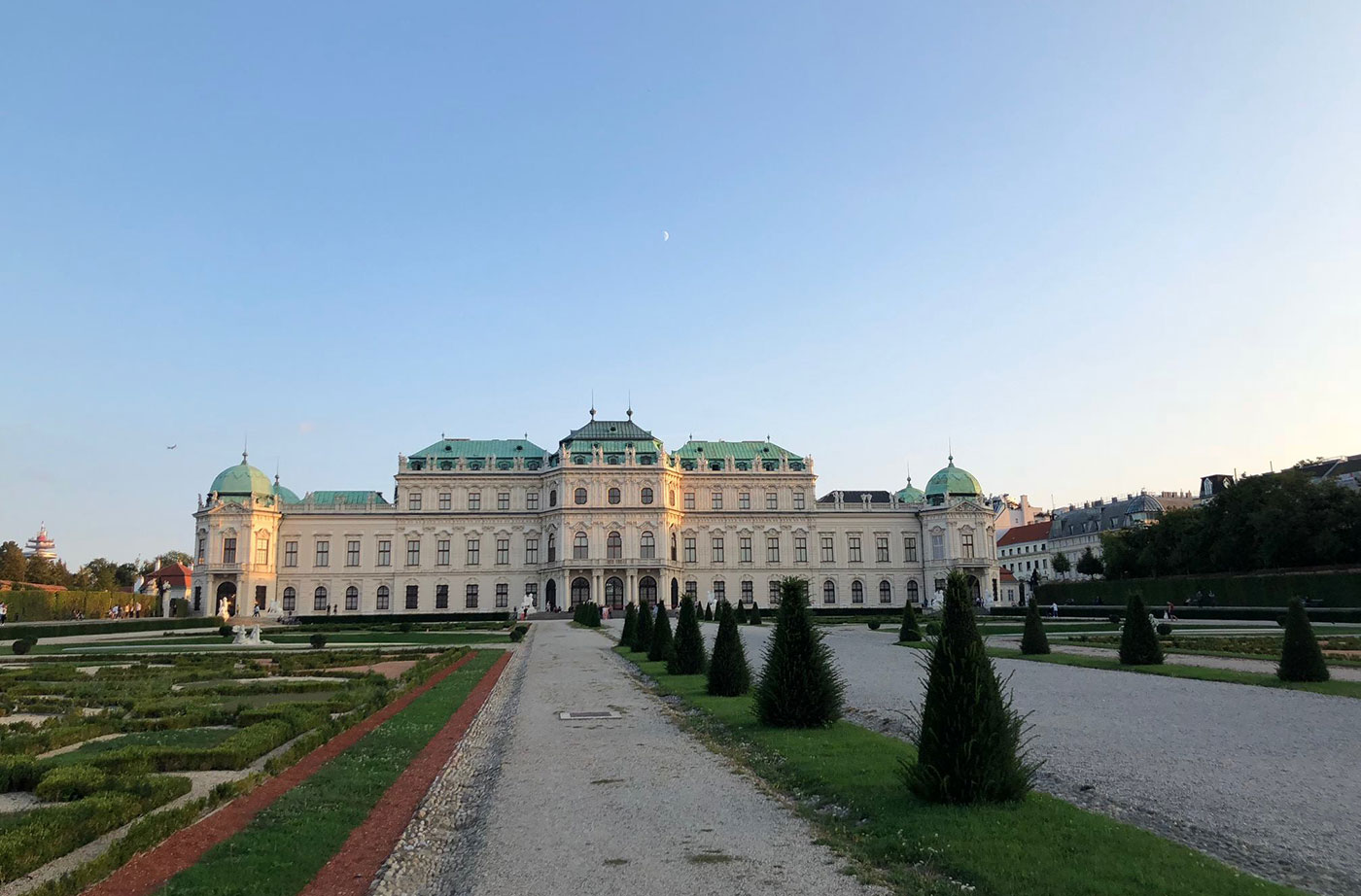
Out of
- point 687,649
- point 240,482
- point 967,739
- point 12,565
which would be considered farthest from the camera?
point 12,565

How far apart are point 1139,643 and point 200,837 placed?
23256 mm

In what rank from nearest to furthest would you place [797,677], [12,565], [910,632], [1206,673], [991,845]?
[991,845] → [797,677] → [1206,673] → [910,632] → [12,565]

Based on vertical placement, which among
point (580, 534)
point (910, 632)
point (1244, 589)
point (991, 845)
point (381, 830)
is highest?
point (580, 534)

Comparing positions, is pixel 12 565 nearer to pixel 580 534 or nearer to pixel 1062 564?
pixel 580 534

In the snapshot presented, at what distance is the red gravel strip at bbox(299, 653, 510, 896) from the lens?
765cm

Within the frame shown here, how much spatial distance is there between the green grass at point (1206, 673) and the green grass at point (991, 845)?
1322 centimetres

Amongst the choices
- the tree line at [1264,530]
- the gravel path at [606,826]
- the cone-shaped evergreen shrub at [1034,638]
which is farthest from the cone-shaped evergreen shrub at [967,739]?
the tree line at [1264,530]

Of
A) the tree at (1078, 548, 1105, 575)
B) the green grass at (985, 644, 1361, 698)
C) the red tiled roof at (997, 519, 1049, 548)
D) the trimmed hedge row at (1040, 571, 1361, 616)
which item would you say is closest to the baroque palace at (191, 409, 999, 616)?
the tree at (1078, 548, 1105, 575)

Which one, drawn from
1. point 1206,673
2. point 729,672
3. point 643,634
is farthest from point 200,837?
point 643,634

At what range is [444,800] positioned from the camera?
10883mm

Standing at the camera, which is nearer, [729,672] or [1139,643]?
[729,672]

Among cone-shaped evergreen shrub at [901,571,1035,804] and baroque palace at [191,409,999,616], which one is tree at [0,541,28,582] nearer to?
baroque palace at [191,409,999,616]

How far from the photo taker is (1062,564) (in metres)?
116

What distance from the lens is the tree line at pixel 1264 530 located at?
5797 cm
